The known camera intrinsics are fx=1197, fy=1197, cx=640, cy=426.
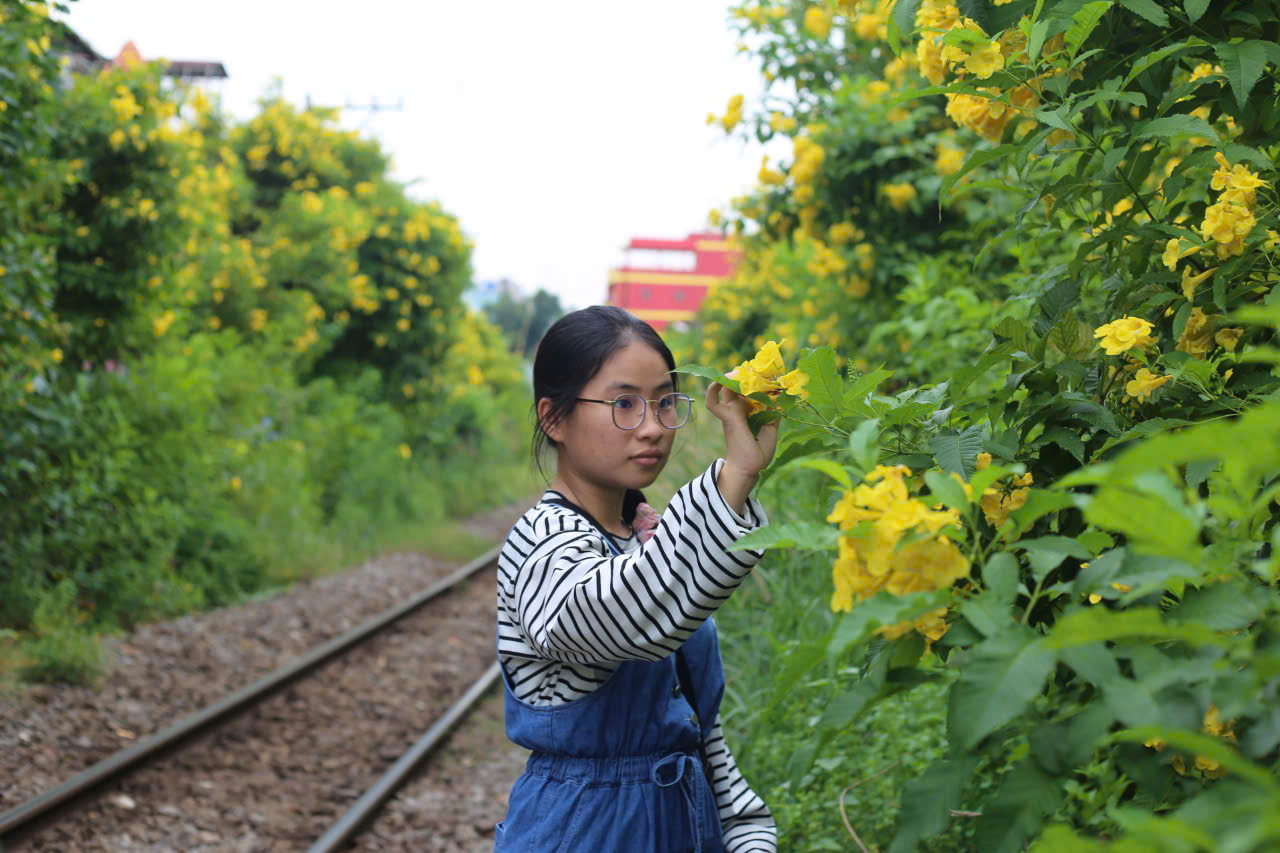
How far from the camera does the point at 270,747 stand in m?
6.01

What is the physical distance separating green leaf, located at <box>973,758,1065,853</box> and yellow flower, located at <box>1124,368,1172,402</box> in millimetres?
730

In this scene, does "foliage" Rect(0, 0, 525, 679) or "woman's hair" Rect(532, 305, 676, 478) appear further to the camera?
"foliage" Rect(0, 0, 525, 679)

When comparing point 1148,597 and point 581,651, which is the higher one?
point 1148,597

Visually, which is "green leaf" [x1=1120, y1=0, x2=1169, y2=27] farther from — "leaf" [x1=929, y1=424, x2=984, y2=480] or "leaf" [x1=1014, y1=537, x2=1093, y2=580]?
"leaf" [x1=1014, y1=537, x2=1093, y2=580]

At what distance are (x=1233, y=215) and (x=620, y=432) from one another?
94cm

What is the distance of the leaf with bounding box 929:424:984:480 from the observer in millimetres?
1325

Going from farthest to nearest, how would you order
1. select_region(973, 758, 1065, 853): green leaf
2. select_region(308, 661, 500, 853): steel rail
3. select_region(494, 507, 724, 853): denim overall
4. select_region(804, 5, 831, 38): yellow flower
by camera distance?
1. select_region(804, 5, 831, 38): yellow flower
2. select_region(308, 661, 500, 853): steel rail
3. select_region(494, 507, 724, 853): denim overall
4. select_region(973, 758, 1065, 853): green leaf

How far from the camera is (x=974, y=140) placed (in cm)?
541

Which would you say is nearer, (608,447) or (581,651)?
(581,651)

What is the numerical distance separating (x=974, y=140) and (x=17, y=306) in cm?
493

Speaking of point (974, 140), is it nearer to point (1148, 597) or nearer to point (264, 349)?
point (1148, 597)

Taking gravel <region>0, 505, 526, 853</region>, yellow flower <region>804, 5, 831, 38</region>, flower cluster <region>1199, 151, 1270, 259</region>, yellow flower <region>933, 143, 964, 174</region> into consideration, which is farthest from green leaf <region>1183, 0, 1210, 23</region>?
yellow flower <region>804, 5, 831, 38</region>

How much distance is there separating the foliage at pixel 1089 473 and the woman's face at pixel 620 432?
0.95 ft

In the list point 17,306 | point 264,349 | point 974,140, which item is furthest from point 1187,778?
point 264,349
